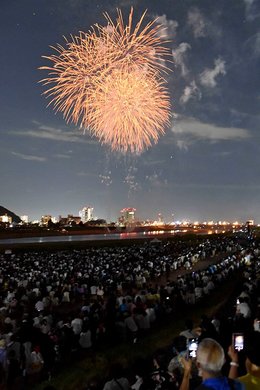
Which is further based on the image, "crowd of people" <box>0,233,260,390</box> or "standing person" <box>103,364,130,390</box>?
"crowd of people" <box>0,233,260,390</box>

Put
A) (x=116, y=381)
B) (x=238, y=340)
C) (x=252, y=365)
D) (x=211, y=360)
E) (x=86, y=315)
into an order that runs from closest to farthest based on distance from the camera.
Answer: (x=211, y=360) → (x=252, y=365) → (x=238, y=340) → (x=116, y=381) → (x=86, y=315)

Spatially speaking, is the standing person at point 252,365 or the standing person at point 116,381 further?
the standing person at point 116,381

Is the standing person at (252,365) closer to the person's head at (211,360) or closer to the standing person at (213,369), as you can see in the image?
the standing person at (213,369)

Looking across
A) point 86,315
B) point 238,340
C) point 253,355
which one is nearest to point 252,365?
point 253,355

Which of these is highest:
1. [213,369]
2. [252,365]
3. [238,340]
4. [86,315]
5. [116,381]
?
[213,369]

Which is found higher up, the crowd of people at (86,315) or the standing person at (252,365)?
the standing person at (252,365)

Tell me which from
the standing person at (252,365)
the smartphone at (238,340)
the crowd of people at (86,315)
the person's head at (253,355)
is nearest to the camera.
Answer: the standing person at (252,365)

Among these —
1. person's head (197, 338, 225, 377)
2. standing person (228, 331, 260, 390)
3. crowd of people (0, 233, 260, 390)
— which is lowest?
crowd of people (0, 233, 260, 390)

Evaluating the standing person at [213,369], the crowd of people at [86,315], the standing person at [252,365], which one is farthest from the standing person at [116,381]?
the standing person at [213,369]

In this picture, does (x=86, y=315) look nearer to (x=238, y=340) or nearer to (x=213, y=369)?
(x=238, y=340)

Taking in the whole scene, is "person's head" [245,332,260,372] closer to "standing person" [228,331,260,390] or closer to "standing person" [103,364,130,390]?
"standing person" [228,331,260,390]

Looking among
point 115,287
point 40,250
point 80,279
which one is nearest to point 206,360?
point 115,287

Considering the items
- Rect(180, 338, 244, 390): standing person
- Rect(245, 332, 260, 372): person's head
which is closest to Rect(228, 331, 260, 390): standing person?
Rect(245, 332, 260, 372): person's head

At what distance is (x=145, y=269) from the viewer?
2681 cm
